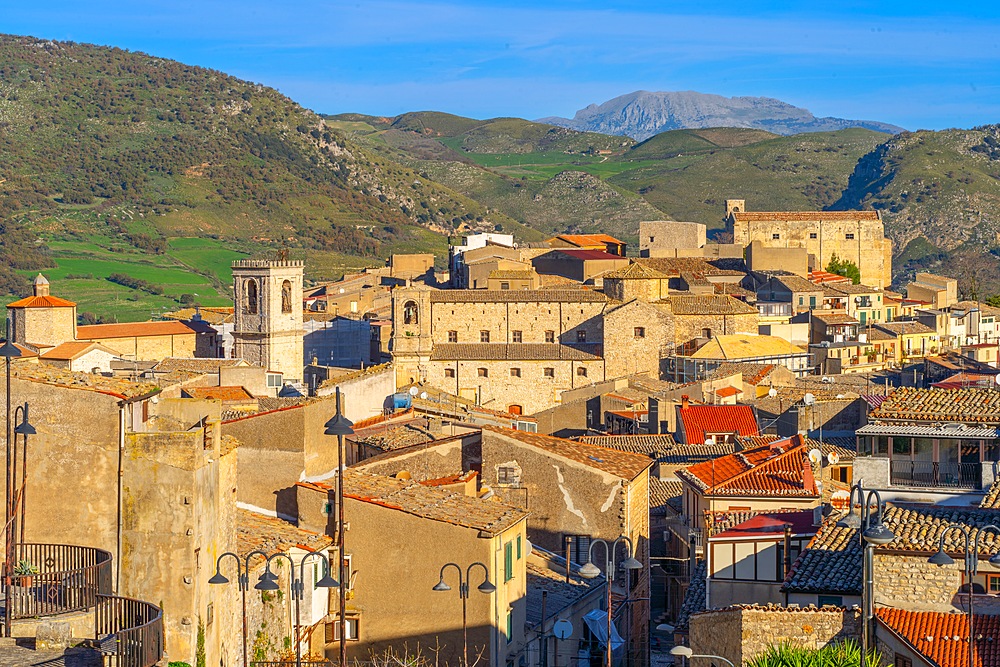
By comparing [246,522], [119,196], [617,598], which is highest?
[119,196]

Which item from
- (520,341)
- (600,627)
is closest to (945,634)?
(600,627)

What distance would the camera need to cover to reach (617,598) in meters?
24.2

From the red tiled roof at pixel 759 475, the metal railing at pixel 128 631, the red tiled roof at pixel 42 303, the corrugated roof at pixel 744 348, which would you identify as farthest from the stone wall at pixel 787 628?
the red tiled roof at pixel 42 303

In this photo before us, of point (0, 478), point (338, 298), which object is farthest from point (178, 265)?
point (0, 478)

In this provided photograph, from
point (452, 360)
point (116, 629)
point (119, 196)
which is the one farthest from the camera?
point (119, 196)

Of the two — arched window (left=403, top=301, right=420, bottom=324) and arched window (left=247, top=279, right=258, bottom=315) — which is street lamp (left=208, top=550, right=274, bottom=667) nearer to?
arched window (left=403, top=301, right=420, bottom=324)

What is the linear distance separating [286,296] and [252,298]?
132cm

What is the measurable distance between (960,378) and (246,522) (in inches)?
1128

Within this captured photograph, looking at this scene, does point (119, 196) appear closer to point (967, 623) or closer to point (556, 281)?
point (556, 281)

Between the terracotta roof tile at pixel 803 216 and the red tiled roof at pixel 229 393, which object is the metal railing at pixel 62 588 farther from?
the terracotta roof tile at pixel 803 216

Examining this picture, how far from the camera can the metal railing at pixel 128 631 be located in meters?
12.3

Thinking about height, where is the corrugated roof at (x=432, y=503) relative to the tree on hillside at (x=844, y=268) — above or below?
below

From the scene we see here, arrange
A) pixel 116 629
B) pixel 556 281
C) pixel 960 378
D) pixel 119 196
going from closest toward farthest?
pixel 116 629 → pixel 960 378 → pixel 556 281 → pixel 119 196

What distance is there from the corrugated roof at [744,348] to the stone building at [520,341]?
5.56 feet
